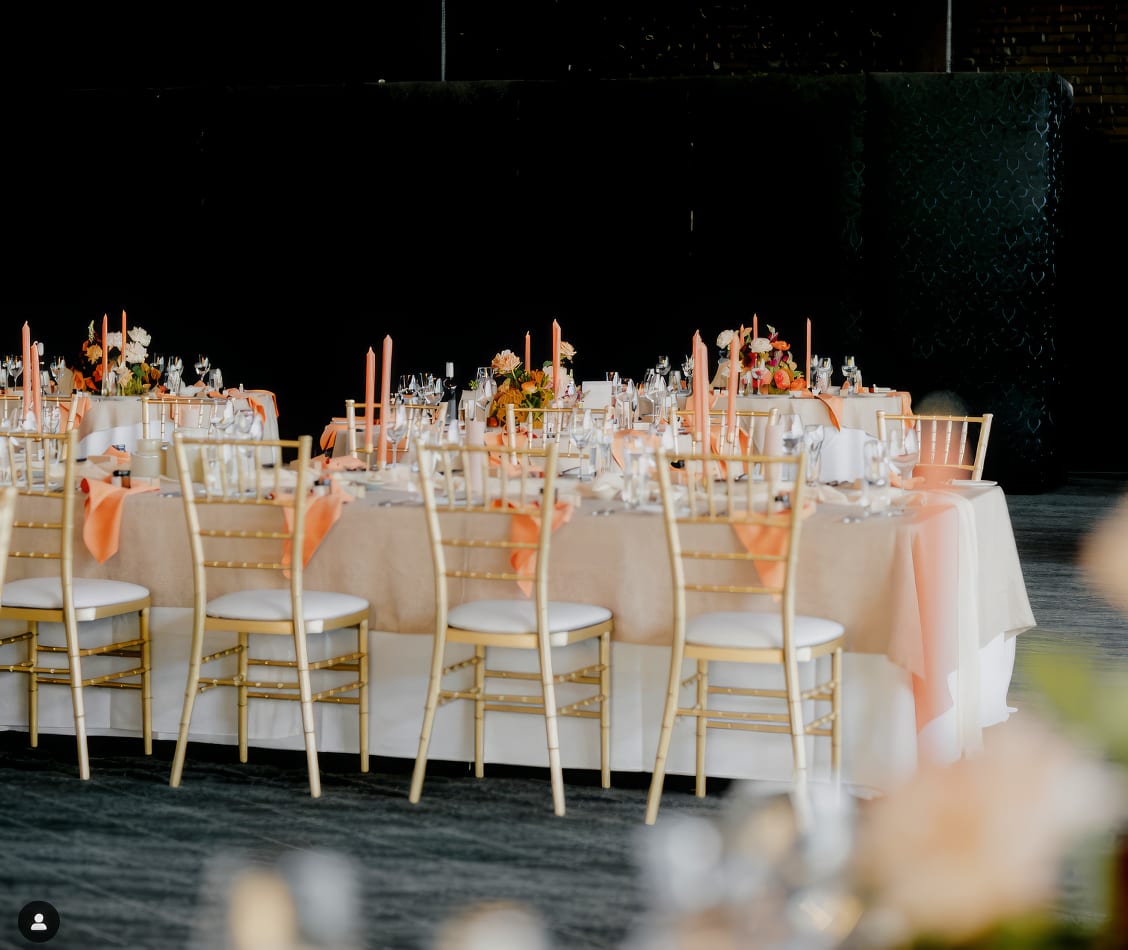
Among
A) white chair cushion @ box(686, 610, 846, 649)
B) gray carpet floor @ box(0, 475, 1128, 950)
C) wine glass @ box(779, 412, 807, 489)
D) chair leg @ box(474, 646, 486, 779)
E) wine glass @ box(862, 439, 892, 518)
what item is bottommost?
gray carpet floor @ box(0, 475, 1128, 950)

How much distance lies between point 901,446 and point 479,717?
151 centimetres

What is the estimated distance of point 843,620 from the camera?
159 inches

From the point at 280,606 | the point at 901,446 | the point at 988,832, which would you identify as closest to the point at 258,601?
the point at 280,606

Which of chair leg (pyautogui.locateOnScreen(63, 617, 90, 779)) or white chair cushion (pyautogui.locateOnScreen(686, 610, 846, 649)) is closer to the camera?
white chair cushion (pyautogui.locateOnScreen(686, 610, 846, 649))

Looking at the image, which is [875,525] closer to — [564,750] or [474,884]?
[564,750]

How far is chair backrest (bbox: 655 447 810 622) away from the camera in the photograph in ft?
12.0

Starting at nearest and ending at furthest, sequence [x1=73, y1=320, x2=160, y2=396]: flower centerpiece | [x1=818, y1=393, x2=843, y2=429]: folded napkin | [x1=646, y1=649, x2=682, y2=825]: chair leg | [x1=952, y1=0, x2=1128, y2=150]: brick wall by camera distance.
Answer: [x1=646, y1=649, x2=682, y2=825]: chair leg → [x1=73, y1=320, x2=160, y2=396]: flower centerpiece → [x1=818, y1=393, x2=843, y2=429]: folded napkin → [x1=952, y1=0, x2=1128, y2=150]: brick wall

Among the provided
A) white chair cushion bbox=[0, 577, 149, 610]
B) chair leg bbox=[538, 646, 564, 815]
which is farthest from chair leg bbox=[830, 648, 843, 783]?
white chair cushion bbox=[0, 577, 149, 610]

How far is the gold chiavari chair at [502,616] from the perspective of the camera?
Result: 388 centimetres

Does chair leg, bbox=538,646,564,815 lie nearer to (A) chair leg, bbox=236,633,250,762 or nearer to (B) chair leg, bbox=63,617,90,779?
(A) chair leg, bbox=236,633,250,762

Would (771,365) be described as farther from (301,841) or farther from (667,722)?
(301,841)

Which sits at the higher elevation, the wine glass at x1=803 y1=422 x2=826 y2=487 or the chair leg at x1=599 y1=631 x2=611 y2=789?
the wine glass at x1=803 y1=422 x2=826 y2=487

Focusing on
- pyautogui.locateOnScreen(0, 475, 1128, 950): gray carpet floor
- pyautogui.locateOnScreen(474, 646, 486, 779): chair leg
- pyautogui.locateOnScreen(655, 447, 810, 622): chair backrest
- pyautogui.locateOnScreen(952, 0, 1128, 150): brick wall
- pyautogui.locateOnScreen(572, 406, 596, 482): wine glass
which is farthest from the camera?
pyautogui.locateOnScreen(952, 0, 1128, 150): brick wall

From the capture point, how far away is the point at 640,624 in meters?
4.17
